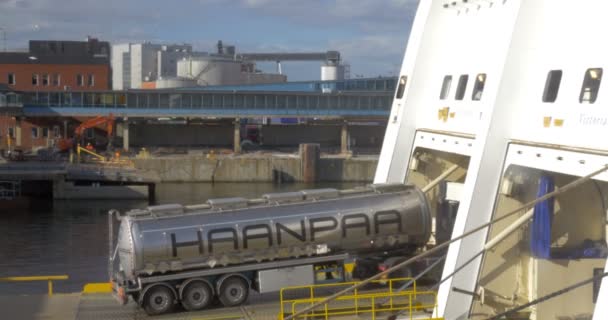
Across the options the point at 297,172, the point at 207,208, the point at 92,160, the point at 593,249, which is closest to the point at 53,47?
the point at 92,160

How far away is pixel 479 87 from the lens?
14586 mm

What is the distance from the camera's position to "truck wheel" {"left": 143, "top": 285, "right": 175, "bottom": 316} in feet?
52.3

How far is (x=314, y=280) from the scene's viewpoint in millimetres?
16984

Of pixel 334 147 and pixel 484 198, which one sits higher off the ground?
pixel 484 198

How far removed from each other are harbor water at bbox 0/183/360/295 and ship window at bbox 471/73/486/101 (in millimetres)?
16564

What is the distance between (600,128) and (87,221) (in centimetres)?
3736

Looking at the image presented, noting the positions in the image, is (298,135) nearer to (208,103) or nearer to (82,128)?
(208,103)

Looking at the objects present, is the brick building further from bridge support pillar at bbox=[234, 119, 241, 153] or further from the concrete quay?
the concrete quay

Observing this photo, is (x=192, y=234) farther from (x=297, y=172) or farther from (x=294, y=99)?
(x=294, y=99)

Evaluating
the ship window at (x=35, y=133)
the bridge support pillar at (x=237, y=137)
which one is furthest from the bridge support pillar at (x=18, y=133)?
the bridge support pillar at (x=237, y=137)

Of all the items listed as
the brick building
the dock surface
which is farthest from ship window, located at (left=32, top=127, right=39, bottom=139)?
the dock surface

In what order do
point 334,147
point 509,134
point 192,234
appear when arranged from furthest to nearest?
point 334,147
point 192,234
point 509,134

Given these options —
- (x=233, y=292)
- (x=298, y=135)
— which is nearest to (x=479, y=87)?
(x=233, y=292)

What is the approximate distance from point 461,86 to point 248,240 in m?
4.72
